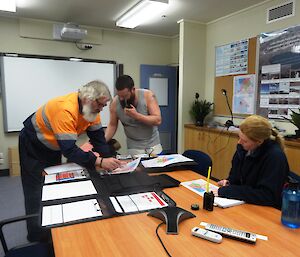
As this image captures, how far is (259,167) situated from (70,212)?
3.63 ft

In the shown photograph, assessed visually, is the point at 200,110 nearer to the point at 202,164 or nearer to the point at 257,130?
the point at 202,164

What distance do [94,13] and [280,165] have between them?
11.4 feet

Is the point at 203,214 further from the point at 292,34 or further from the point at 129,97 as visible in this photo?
the point at 292,34

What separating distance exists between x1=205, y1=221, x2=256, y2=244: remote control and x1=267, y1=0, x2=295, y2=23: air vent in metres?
2.97

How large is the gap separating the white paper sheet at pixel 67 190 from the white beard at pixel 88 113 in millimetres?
451

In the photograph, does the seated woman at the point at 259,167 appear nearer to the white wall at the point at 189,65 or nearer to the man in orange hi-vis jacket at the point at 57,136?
the man in orange hi-vis jacket at the point at 57,136

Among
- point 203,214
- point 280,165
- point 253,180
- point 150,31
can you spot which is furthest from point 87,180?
point 150,31

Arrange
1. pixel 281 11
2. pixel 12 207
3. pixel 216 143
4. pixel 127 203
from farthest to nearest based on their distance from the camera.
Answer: pixel 216 143
pixel 281 11
pixel 12 207
pixel 127 203

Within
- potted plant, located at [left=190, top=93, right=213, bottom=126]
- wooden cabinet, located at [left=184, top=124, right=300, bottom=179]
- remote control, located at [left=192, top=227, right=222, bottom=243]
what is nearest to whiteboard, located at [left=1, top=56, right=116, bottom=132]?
→ potted plant, located at [left=190, top=93, right=213, bottom=126]

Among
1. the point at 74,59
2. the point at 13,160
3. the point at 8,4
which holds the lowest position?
the point at 13,160

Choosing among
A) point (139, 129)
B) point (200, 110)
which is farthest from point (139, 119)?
point (200, 110)

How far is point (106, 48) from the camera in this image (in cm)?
478

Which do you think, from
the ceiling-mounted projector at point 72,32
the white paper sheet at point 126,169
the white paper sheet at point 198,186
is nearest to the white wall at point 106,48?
the ceiling-mounted projector at point 72,32

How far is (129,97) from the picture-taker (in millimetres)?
2455
